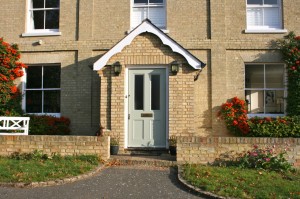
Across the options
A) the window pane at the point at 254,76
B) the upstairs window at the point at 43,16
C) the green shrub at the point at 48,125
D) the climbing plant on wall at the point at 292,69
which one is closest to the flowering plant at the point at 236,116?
the window pane at the point at 254,76

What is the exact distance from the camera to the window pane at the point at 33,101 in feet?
38.2

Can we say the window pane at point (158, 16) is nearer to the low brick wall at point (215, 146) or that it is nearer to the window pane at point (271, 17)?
the window pane at point (271, 17)

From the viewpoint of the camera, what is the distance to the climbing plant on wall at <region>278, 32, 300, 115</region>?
10.4m

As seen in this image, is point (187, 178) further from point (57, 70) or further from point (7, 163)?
point (57, 70)

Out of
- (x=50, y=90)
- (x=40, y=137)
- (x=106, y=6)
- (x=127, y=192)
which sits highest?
(x=106, y=6)

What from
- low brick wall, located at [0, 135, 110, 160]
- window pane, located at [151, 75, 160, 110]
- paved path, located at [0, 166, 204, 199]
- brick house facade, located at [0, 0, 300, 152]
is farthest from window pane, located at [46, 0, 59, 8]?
paved path, located at [0, 166, 204, 199]

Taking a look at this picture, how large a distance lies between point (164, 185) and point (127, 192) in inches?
34.4

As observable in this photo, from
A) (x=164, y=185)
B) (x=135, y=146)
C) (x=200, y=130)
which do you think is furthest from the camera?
(x=200, y=130)

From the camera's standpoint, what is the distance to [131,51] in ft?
32.4

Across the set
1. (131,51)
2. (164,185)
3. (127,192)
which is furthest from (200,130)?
(127,192)

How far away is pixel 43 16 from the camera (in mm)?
A: 12094

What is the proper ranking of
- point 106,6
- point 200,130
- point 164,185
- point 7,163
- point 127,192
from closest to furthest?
point 127,192, point 164,185, point 7,163, point 200,130, point 106,6

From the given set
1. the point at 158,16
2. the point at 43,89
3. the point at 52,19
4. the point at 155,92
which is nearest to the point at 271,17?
the point at 158,16

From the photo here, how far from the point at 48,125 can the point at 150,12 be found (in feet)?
17.3
